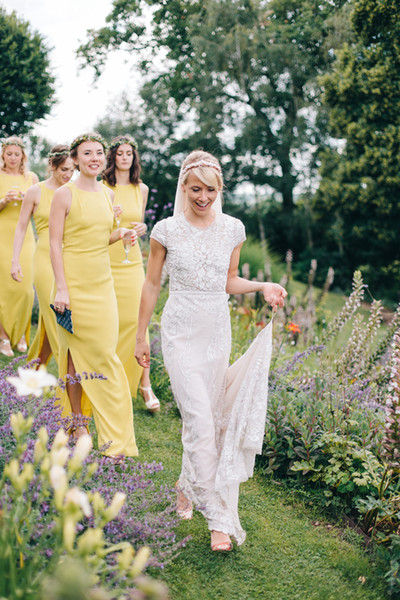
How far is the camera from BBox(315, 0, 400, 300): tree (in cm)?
1475

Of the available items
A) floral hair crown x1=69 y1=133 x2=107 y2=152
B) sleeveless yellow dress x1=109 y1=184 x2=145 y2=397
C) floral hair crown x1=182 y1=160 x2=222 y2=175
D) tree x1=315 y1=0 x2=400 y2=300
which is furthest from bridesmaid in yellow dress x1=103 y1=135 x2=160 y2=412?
tree x1=315 y1=0 x2=400 y2=300

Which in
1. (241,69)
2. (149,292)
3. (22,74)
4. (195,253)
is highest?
(241,69)

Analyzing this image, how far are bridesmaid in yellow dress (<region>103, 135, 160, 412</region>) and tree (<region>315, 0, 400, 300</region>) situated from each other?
11074mm

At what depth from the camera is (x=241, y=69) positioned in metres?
17.6

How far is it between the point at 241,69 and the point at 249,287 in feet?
50.9

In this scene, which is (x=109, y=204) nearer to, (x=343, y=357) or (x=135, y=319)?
(x=135, y=319)

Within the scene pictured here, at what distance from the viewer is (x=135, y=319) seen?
5488 mm

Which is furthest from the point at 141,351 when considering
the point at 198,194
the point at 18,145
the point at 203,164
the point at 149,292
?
the point at 18,145

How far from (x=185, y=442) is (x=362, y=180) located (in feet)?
44.8

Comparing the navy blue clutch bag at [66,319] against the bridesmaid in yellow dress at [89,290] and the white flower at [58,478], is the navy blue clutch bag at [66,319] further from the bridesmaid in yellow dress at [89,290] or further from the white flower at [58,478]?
the white flower at [58,478]

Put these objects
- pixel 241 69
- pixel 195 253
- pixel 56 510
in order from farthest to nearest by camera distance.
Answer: pixel 241 69 < pixel 195 253 < pixel 56 510

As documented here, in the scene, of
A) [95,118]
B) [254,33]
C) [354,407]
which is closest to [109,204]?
[354,407]

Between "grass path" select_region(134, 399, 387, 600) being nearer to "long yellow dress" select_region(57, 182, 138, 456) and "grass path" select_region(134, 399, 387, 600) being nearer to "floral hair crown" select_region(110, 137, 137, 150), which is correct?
"long yellow dress" select_region(57, 182, 138, 456)

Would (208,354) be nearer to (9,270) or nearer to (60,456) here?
(60,456)
